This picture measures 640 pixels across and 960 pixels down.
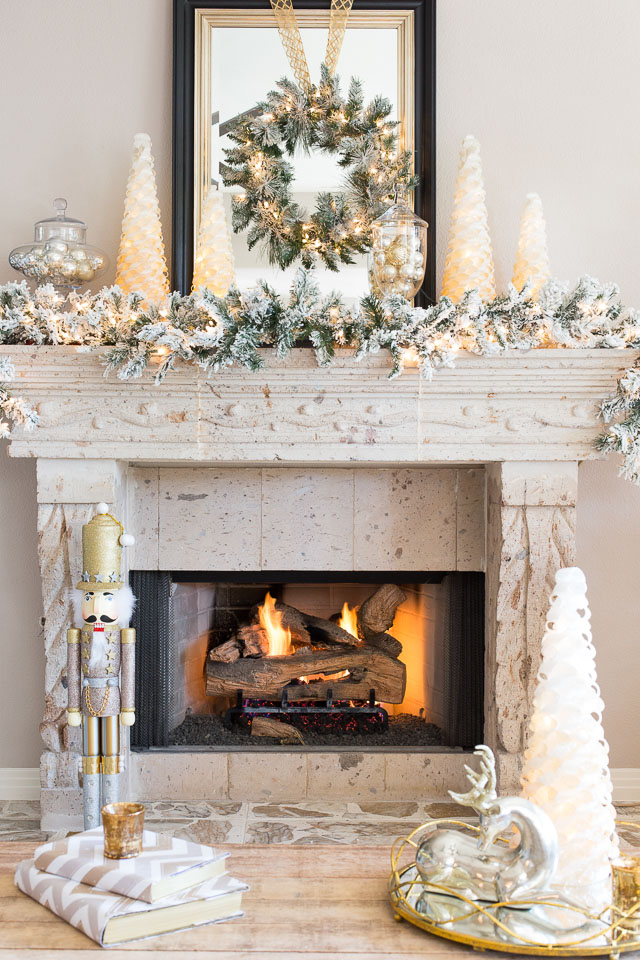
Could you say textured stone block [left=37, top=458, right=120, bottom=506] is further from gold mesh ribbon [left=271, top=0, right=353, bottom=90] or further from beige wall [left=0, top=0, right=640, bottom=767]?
gold mesh ribbon [left=271, top=0, right=353, bottom=90]

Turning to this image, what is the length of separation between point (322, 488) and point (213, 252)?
0.80m

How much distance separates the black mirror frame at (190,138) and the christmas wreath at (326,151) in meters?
0.09

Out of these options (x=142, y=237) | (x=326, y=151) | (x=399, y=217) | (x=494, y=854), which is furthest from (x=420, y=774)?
(x=326, y=151)

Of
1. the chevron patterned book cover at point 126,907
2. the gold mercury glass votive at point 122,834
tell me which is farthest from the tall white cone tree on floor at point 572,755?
the gold mercury glass votive at point 122,834

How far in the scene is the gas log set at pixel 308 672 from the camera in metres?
2.93

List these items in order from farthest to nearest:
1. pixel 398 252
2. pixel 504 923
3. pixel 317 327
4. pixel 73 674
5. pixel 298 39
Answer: pixel 298 39 < pixel 398 252 < pixel 317 327 < pixel 73 674 < pixel 504 923

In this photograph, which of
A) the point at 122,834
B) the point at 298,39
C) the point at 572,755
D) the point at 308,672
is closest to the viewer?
the point at 122,834

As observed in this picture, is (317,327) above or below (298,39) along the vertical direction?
below

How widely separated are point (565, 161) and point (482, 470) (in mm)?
1016

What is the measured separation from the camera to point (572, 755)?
1.47 meters

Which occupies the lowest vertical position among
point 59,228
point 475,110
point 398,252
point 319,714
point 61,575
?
point 319,714

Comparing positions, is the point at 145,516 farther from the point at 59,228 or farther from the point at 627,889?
the point at 627,889

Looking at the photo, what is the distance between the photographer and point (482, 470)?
2.77 meters

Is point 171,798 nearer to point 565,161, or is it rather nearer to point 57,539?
point 57,539
